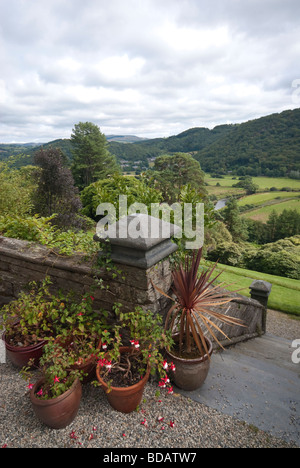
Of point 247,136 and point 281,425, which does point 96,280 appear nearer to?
point 281,425

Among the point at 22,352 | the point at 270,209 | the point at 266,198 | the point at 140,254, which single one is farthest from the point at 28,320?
the point at 266,198

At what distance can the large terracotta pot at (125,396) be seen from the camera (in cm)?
192

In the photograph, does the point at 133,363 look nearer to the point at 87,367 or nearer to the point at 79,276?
the point at 87,367

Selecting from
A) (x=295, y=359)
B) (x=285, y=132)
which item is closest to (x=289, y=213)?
(x=285, y=132)

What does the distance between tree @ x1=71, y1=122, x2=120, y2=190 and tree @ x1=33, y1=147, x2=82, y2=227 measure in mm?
16789

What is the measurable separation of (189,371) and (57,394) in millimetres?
1180

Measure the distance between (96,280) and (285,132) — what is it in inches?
2410

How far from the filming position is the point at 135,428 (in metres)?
1.92

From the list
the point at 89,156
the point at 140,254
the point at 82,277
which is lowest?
the point at 82,277

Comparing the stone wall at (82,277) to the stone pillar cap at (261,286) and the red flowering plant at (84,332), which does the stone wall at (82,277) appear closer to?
the red flowering plant at (84,332)

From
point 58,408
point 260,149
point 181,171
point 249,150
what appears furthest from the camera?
point 249,150

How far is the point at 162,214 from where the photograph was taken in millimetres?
3018
